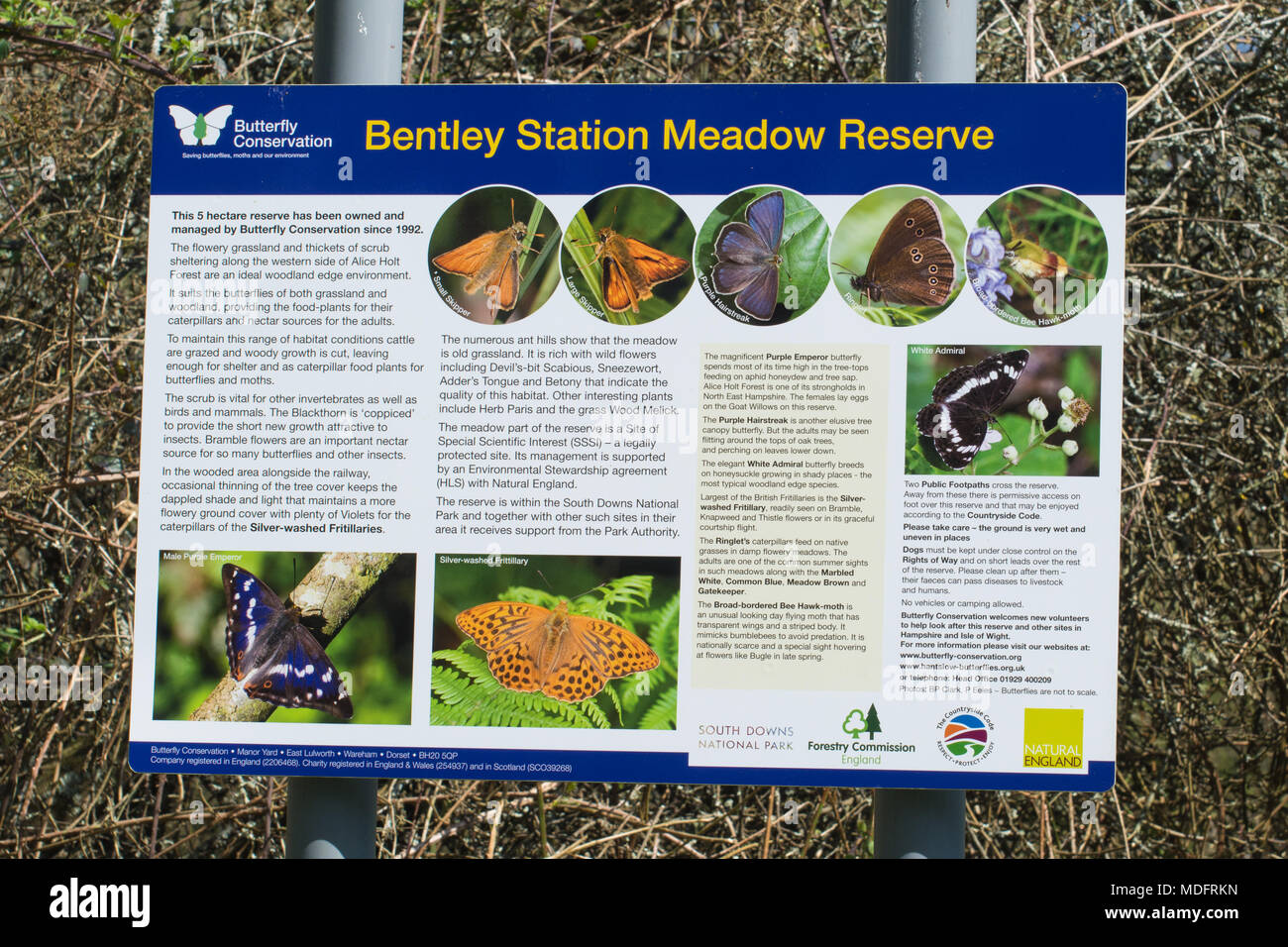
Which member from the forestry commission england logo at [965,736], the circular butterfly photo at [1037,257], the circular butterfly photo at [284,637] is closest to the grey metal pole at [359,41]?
the circular butterfly photo at [284,637]

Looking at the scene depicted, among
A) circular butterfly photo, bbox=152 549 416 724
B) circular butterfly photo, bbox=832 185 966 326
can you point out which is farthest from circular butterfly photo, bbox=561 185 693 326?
circular butterfly photo, bbox=152 549 416 724

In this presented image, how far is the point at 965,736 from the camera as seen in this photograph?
1794 millimetres

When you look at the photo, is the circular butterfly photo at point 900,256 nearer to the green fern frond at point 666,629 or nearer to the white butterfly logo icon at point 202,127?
the green fern frond at point 666,629

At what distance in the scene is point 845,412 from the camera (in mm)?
1804

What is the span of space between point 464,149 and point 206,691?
111cm

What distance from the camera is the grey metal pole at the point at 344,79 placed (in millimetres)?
1922

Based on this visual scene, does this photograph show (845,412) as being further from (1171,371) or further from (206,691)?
(1171,371)

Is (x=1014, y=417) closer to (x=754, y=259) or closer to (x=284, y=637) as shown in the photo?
(x=754, y=259)

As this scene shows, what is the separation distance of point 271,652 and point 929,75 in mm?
1598

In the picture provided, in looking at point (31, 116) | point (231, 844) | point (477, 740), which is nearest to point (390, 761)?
point (477, 740)

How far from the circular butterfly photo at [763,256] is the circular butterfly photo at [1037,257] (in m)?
0.28

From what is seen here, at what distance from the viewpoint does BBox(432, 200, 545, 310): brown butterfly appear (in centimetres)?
186

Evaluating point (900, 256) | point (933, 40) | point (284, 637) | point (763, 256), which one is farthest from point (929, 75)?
point (284, 637)
